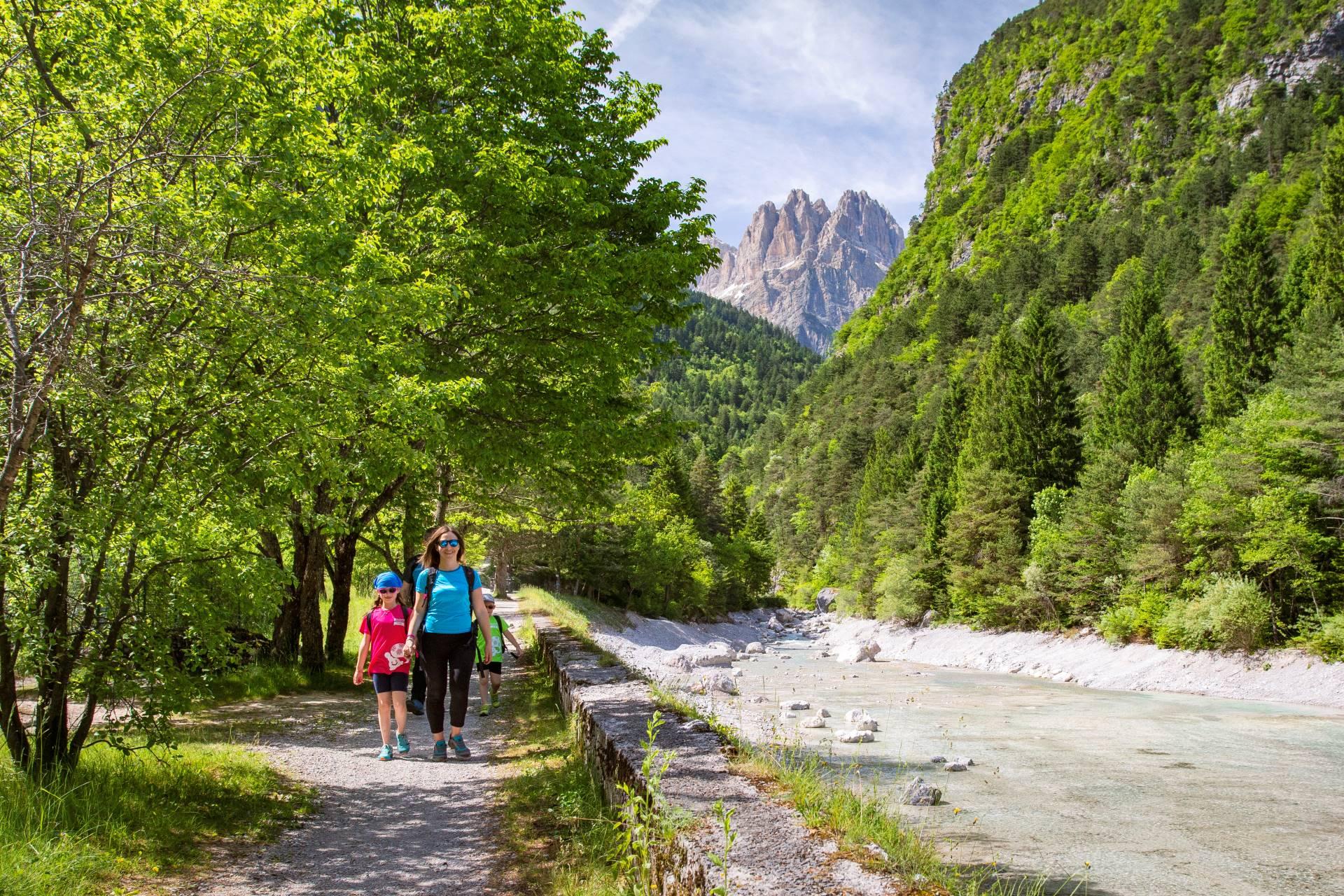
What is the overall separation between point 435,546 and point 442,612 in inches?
24.5

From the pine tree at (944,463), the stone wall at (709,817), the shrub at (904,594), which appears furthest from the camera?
the pine tree at (944,463)

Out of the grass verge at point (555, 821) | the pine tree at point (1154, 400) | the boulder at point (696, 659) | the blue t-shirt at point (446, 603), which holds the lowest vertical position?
the boulder at point (696, 659)

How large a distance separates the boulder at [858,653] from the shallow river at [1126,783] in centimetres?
1835

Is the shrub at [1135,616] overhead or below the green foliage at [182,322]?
below

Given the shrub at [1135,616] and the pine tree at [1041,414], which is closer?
the shrub at [1135,616]

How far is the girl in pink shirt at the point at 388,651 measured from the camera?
7.52 metres

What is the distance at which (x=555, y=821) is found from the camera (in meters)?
5.87

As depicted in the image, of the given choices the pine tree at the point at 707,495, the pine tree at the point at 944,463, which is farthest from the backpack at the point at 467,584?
the pine tree at the point at 707,495

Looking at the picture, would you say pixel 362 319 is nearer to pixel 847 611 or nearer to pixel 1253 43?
pixel 847 611

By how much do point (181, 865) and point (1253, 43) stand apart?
143m

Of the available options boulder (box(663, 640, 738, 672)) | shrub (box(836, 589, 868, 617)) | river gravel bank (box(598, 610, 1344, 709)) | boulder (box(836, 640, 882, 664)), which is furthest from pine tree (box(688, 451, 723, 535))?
boulder (box(663, 640, 738, 672))

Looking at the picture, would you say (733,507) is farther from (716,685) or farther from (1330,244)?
(716,685)

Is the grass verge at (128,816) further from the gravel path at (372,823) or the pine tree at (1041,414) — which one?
the pine tree at (1041,414)

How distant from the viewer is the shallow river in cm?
725
